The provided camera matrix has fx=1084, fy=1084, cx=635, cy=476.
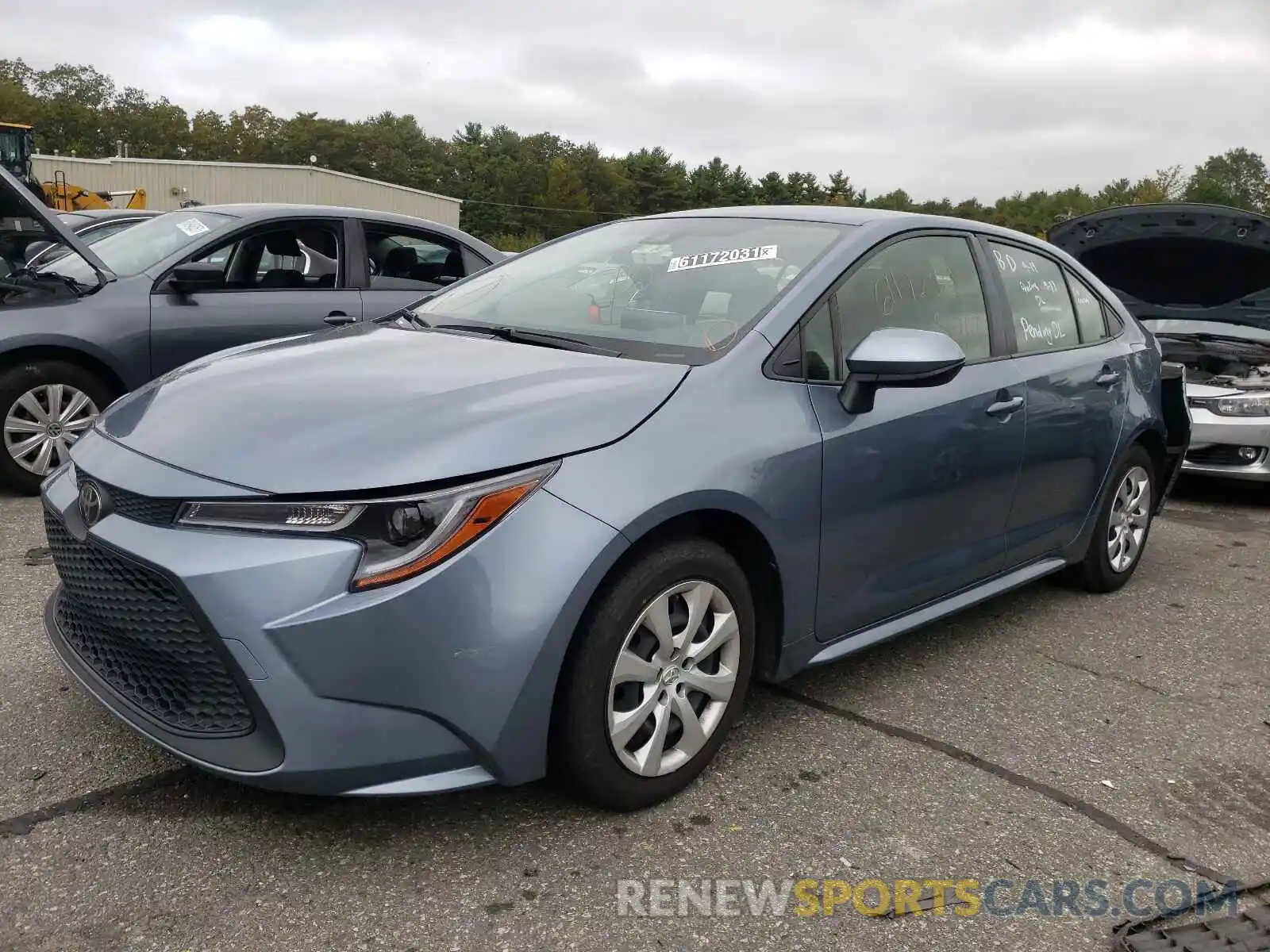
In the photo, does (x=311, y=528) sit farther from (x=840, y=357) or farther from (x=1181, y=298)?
(x=1181, y=298)

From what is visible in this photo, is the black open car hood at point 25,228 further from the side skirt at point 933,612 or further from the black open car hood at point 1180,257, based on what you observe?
the black open car hood at point 1180,257

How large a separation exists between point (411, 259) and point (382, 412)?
4.17 metres

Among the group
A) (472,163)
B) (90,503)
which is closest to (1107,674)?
(90,503)

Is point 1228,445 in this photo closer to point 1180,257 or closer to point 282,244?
point 1180,257

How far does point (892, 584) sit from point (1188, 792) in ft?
3.12

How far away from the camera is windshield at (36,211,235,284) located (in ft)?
18.0

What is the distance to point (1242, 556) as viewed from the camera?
5.51 m

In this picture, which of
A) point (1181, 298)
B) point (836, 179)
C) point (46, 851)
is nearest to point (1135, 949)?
→ point (46, 851)

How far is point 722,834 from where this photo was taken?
2562 millimetres

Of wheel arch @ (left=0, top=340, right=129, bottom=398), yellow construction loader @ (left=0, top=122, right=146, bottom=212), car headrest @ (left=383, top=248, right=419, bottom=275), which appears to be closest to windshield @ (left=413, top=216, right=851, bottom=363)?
wheel arch @ (left=0, top=340, right=129, bottom=398)

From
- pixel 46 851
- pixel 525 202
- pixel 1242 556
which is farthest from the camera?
pixel 525 202

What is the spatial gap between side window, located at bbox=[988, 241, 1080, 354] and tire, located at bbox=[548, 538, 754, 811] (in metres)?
1.78

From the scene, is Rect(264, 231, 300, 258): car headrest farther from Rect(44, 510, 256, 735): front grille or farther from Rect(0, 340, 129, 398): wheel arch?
Rect(44, 510, 256, 735): front grille

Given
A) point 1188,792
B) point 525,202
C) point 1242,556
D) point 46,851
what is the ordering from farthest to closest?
point 525,202 < point 1242,556 < point 1188,792 < point 46,851
